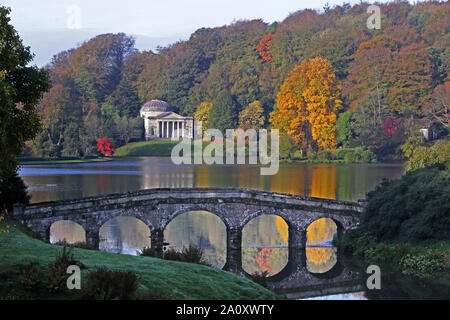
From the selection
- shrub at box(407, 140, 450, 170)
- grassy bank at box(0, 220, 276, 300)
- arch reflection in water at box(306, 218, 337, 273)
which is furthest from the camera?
shrub at box(407, 140, 450, 170)

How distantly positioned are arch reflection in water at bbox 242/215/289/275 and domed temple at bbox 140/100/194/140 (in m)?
88.0

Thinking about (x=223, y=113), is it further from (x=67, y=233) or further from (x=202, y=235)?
(x=67, y=233)

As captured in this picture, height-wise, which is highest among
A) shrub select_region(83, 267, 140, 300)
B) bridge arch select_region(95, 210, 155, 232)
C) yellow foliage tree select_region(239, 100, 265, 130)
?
yellow foliage tree select_region(239, 100, 265, 130)

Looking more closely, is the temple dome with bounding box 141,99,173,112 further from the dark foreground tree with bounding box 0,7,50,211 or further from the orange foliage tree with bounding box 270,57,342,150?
the dark foreground tree with bounding box 0,7,50,211

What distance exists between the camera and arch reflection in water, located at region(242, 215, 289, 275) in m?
30.6

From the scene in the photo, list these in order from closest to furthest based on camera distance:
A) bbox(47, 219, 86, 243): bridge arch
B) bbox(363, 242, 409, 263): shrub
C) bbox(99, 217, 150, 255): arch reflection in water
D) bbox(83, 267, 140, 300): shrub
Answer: bbox(83, 267, 140, 300): shrub
bbox(363, 242, 409, 263): shrub
bbox(99, 217, 150, 255): arch reflection in water
bbox(47, 219, 86, 243): bridge arch

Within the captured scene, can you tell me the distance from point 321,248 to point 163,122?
101m

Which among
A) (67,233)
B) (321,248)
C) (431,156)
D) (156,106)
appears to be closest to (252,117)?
(156,106)

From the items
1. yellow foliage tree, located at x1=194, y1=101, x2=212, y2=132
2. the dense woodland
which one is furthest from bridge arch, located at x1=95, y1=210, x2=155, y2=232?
yellow foliage tree, located at x1=194, y1=101, x2=212, y2=132

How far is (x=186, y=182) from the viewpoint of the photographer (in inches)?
2457

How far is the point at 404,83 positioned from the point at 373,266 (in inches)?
2797

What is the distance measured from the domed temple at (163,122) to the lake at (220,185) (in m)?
43.6
